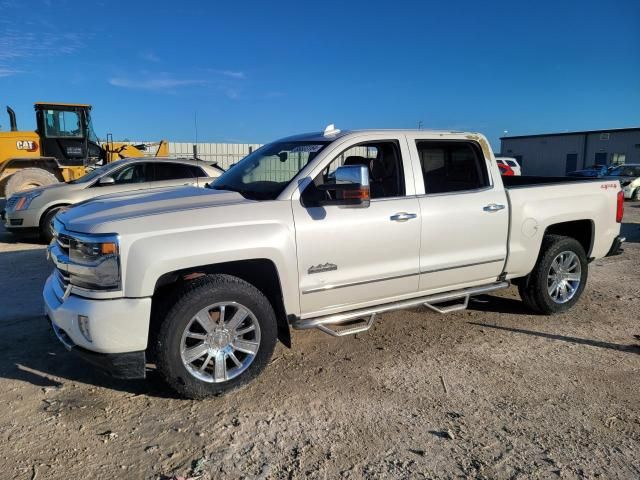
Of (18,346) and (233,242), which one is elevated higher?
(233,242)

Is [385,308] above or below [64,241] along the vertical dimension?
below

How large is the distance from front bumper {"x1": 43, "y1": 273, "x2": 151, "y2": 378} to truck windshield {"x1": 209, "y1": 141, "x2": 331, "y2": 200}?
1303 millimetres

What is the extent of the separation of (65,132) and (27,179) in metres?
2.41

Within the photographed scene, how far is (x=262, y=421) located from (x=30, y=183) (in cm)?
1213

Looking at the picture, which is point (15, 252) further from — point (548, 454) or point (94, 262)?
Result: point (548, 454)

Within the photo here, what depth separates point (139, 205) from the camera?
3.78 meters

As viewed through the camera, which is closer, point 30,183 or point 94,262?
point 94,262

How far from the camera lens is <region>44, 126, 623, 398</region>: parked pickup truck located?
335 cm

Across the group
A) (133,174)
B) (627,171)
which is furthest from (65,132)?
(627,171)

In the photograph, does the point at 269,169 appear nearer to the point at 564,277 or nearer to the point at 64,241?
the point at 64,241

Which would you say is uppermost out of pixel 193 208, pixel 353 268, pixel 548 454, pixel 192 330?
pixel 193 208

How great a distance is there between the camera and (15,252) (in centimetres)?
882

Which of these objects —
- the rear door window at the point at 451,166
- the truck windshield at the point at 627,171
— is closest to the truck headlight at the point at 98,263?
the rear door window at the point at 451,166

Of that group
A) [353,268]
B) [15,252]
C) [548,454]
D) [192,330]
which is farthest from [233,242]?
[15,252]
